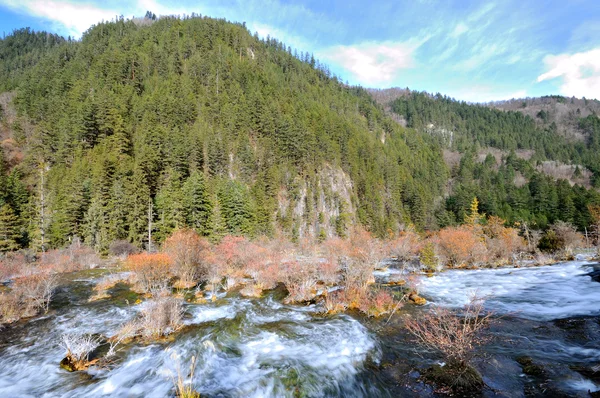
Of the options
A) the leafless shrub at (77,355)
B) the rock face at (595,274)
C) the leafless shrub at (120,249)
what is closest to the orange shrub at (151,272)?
the leafless shrub at (77,355)

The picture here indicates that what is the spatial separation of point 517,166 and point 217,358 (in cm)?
16359

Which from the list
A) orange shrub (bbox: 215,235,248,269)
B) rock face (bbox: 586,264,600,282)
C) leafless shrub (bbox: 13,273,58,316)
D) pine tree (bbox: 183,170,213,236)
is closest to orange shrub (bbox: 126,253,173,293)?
orange shrub (bbox: 215,235,248,269)

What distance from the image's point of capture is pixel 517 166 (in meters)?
134

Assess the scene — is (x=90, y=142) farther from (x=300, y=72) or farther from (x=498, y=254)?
(x=300, y=72)

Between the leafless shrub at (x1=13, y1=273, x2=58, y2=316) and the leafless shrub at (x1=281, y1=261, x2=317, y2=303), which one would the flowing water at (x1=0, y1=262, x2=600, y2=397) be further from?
the leafless shrub at (x1=281, y1=261, x2=317, y2=303)

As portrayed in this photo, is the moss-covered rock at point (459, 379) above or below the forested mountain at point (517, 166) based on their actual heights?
below

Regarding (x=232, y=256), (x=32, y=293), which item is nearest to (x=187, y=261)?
(x=232, y=256)

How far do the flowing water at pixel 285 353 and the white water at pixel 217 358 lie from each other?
0.12ft

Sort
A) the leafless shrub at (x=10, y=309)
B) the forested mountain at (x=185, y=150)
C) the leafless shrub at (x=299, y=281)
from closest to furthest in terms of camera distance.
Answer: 1. the leafless shrub at (x=10, y=309)
2. the leafless shrub at (x=299, y=281)
3. the forested mountain at (x=185, y=150)

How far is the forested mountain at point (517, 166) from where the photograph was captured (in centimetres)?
9031

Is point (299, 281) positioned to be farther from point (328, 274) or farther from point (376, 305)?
point (376, 305)

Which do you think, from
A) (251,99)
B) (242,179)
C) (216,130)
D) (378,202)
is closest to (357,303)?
(242,179)

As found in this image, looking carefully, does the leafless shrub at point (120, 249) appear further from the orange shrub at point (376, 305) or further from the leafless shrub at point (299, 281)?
the orange shrub at point (376, 305)

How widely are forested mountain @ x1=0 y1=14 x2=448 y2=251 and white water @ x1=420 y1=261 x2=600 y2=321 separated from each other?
36.1 meters
